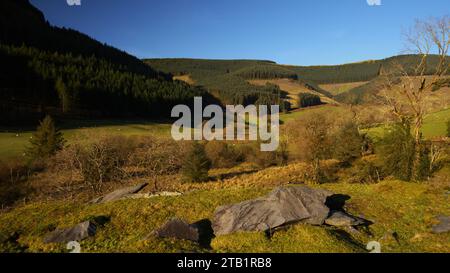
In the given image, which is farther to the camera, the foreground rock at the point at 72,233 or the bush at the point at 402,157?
the bush at the point at 402,157

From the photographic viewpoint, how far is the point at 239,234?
465 inches

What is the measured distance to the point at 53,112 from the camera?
3499 inches

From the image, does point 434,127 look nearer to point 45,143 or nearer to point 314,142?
point 314,142

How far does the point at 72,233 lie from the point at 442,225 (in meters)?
15.6

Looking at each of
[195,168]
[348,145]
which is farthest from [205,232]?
[348,145]

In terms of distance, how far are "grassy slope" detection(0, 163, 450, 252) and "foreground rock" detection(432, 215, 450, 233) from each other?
311 mm

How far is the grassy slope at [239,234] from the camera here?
1095cm

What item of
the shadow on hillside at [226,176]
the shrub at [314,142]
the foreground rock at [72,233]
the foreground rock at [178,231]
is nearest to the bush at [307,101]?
the shrub at [314,142]

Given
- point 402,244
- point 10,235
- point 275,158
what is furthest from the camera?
point 275,158

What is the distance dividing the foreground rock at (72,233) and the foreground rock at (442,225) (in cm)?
1437

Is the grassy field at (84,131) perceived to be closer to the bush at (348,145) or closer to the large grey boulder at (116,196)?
the large grey boulder at (116,196)

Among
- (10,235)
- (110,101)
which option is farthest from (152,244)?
(110,101)
